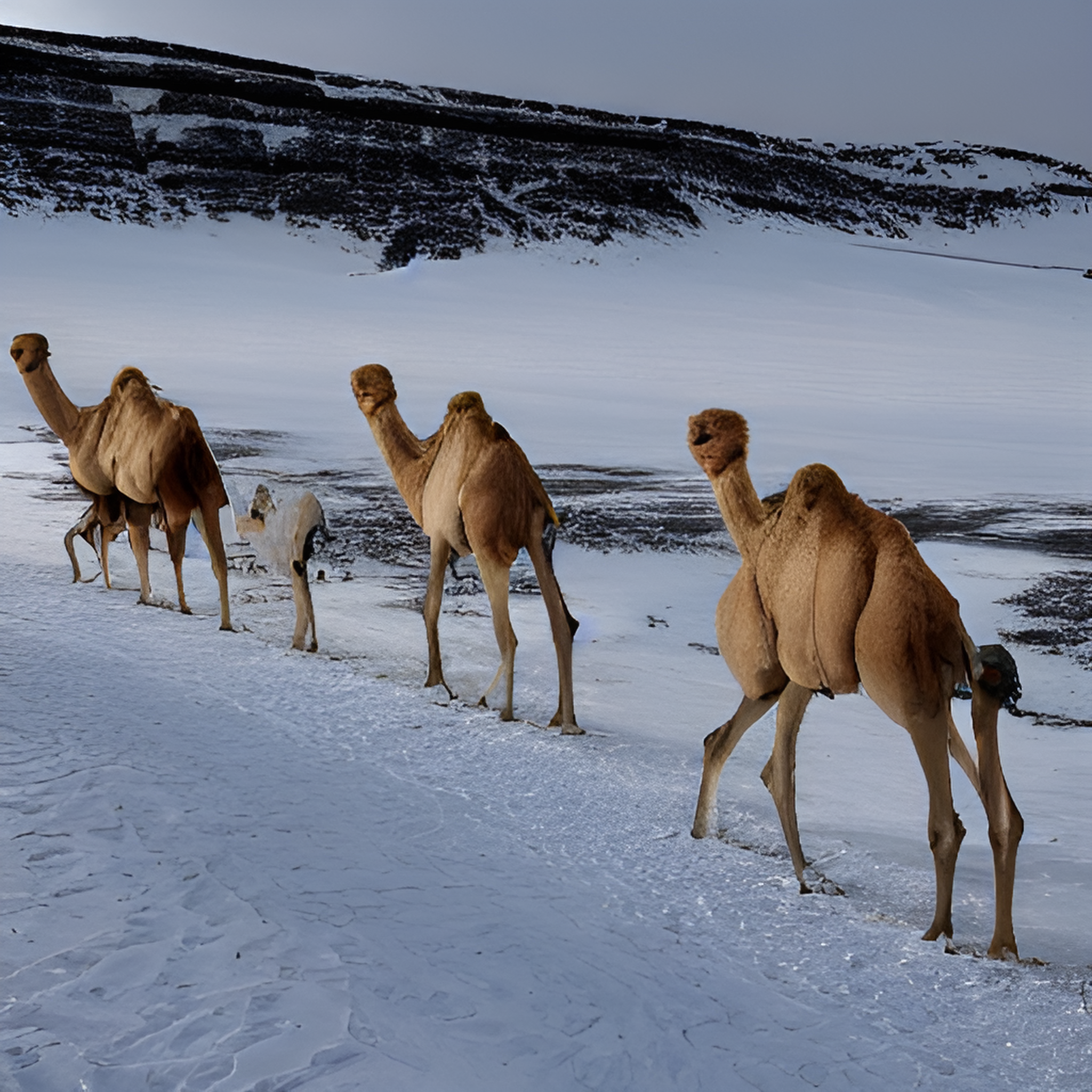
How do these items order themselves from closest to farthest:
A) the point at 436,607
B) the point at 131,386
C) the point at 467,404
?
the point at 467,404 < the point at 436,607 < the point at 131,386

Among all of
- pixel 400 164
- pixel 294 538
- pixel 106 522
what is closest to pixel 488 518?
pixel 294 538

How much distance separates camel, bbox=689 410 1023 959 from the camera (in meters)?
2.60

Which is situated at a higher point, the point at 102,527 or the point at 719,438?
the point at 719,438

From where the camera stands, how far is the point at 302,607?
16.4ft

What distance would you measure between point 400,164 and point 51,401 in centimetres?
2083

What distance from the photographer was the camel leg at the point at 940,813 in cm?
260

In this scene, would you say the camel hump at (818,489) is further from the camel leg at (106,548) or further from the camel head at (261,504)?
the camel leg at (106,548)

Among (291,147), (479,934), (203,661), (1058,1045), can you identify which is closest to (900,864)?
(1058,1045)

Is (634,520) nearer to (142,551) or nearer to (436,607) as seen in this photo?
(142,551)

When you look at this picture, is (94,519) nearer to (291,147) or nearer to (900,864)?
(900,864)

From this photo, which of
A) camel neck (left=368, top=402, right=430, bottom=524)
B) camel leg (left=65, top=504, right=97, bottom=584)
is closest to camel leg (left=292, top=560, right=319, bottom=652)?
camel neck (left=368, top=402, right=430, bottom=524)

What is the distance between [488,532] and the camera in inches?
167

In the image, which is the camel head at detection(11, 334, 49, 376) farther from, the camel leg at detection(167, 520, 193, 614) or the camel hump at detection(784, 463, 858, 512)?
the camel hump at detection(784, 463, 858, 512)

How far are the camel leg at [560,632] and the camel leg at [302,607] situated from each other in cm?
115
